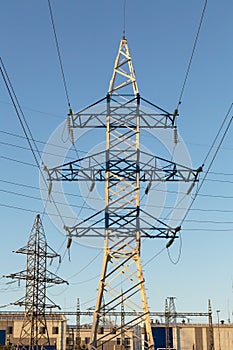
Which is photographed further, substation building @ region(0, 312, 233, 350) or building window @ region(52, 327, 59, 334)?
substation building @ region(0, 312, 233, 350)

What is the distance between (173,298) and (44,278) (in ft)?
183

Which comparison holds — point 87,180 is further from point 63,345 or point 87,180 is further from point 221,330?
point 221,330

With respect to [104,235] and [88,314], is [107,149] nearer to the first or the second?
[104,235]

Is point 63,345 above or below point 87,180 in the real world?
below

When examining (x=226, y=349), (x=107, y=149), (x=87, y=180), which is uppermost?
(x=107, y=149)

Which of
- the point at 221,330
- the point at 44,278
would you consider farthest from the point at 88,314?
the point at 44,278

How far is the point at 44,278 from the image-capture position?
168 ft

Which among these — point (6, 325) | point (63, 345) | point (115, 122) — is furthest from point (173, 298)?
point (115, 122)

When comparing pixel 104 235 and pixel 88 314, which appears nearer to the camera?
pixel 104 235

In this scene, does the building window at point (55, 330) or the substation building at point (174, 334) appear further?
the substation building at point (174, 334)

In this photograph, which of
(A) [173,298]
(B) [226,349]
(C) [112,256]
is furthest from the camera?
(B) [226,349]

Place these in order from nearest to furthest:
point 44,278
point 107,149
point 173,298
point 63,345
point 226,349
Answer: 1. point 107,149
2. point 44,278
3. point 63,345
4. point 173,298
5. point 226,349

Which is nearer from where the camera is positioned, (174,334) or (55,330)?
(55,330)

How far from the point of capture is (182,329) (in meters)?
111
